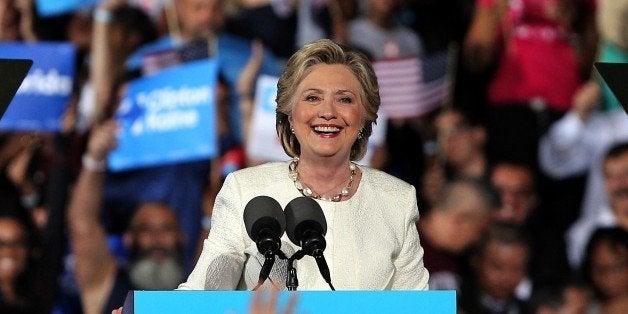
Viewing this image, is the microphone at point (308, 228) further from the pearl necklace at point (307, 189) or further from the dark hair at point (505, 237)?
the dark hair at point (505, 237)

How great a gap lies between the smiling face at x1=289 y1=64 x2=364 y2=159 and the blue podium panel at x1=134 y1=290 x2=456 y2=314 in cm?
56

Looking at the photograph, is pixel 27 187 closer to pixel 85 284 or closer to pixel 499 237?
pixel 85 284

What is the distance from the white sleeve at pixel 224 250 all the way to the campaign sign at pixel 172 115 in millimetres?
3193

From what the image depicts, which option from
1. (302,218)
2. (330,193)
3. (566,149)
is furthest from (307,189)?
(566,149)

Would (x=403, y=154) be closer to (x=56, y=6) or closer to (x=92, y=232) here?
(x=92, y=232)

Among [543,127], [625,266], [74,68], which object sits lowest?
[625,266]

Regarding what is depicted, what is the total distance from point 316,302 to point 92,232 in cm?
354

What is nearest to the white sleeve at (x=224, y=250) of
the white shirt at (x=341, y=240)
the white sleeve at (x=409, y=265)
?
the white shirt at (x=341, y=240)

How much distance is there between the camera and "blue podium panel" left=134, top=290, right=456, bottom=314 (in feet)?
8.42

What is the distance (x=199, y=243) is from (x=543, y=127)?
163 centimetres

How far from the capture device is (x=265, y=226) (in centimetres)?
279

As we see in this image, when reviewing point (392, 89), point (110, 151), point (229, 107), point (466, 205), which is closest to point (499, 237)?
point (466, 205)

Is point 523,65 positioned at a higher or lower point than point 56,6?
lower

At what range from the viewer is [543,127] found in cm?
654
